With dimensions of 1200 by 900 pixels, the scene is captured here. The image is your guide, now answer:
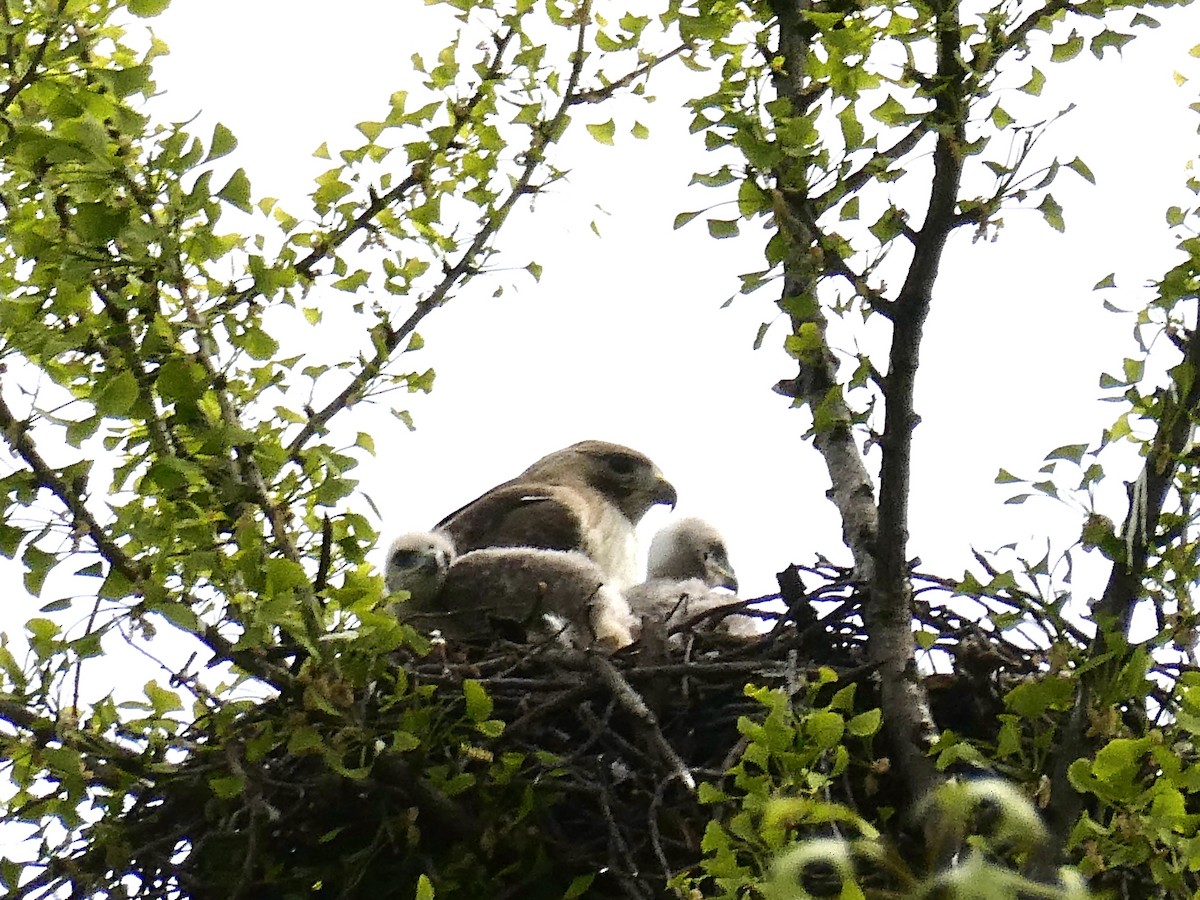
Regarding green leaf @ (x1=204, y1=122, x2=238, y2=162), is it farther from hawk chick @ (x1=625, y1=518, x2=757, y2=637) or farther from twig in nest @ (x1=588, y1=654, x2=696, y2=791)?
hawk chick @ (x1=625, y1=518, x2=757, y2=637)

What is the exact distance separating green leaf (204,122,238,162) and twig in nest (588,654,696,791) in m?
1.08

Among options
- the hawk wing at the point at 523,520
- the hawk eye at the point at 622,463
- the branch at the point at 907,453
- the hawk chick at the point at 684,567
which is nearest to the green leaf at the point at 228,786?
the branch at the point at 907,453

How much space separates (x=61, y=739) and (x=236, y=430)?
62cm

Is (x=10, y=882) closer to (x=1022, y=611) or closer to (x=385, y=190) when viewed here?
(x=385, y=190)

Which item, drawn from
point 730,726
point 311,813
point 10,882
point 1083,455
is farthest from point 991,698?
point 10,882

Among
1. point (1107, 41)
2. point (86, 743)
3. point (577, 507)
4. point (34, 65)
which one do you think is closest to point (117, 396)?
point (34, 65)

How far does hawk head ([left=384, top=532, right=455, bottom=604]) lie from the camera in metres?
3.62

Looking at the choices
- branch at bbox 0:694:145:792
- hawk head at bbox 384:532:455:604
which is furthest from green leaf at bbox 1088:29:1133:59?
hawk head at bbox 384:532:455:604

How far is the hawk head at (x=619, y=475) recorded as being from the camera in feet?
15.4

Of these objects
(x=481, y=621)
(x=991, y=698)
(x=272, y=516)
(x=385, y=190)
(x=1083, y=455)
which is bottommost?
(x=991, y=698)

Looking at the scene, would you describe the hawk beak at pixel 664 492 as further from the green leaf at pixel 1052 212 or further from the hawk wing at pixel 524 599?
the green leaf at pixel 1052 212

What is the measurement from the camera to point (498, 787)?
246cm

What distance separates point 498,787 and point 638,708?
0.26 meters

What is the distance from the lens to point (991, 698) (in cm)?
265
